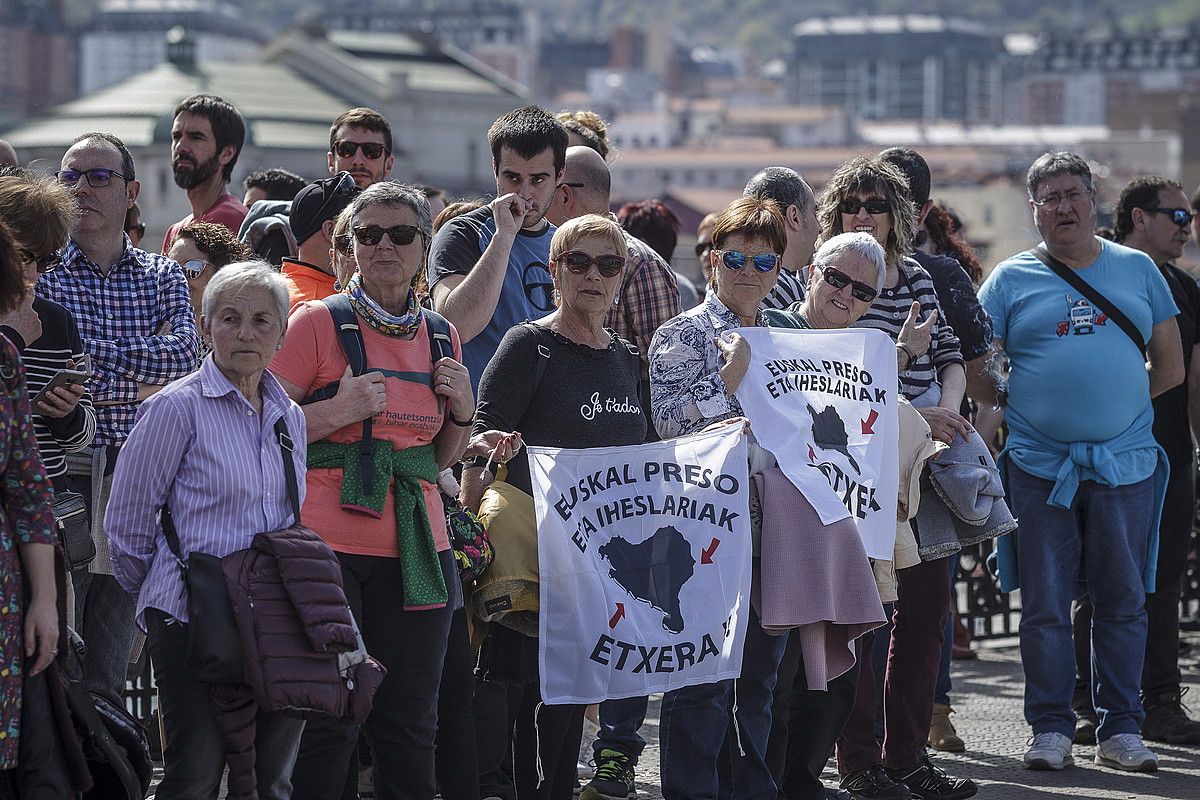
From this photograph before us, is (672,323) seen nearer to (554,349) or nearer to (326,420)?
(554,349)

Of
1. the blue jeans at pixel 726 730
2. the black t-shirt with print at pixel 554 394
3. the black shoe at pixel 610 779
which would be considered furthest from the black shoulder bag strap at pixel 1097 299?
the black shoe at pixel 610 779

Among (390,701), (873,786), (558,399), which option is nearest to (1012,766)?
(873,786)

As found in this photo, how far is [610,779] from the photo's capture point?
661cm

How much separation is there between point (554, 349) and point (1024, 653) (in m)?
2.78

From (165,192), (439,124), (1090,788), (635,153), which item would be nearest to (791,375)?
(1090,788)

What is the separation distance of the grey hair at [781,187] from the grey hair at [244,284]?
263 centimetres

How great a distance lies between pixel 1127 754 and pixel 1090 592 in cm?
68

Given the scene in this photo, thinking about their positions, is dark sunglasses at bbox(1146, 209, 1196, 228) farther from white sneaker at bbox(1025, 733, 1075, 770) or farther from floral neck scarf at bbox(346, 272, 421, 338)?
floral neck scarf at bbox(346, 272, 421, 338)

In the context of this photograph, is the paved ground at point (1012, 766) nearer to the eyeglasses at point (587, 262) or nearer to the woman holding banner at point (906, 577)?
the woman holding banner at point (906, 577)

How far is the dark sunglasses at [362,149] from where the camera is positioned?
7.44 metres

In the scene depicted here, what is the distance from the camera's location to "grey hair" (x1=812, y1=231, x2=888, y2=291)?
6.28 meters


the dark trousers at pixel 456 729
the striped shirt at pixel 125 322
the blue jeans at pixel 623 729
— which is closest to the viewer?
the dark trousers at pixel 456 729

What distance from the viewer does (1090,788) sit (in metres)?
7.04

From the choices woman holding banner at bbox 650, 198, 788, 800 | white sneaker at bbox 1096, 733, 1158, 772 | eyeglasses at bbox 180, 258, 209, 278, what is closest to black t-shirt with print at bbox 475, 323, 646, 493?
woman holding banner at bbox 650, 198, 788, 800
